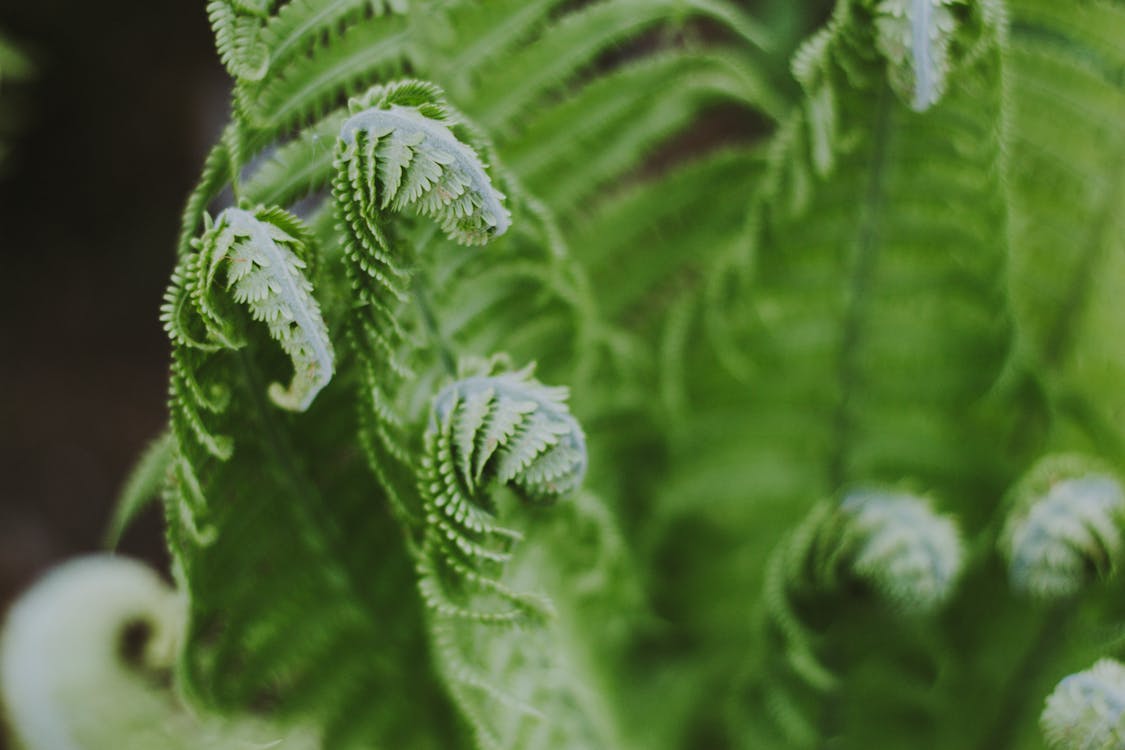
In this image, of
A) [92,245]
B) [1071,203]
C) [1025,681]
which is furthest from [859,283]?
[92,245]

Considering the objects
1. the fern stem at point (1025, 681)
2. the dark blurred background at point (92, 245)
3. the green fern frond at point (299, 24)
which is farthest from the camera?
the dark blurred background at point (92, 245)

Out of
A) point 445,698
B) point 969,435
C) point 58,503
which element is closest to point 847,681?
point 969,435

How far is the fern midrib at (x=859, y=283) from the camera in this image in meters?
0.91

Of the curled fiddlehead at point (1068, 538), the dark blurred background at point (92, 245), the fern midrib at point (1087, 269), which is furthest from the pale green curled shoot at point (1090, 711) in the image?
the dark blurred background at point (92, 245)

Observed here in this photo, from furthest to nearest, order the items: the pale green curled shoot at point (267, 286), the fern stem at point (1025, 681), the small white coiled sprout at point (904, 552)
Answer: the fern stem at point (1025, 681)
the small white coiled sprout at point (904, 552)
the pale green curled shoot at point (267, 286)

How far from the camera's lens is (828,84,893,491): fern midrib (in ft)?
2.97

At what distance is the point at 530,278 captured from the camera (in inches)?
35.5

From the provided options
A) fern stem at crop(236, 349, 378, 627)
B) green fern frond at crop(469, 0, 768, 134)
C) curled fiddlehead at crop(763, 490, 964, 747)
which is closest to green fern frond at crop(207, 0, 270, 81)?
fern stem at crop(236, 349, 378, 627)

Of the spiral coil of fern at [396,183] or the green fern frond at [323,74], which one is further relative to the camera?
the green fern frond at [323,74]

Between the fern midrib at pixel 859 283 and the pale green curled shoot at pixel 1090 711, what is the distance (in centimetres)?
43

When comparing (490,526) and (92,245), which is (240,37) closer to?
(490,526)

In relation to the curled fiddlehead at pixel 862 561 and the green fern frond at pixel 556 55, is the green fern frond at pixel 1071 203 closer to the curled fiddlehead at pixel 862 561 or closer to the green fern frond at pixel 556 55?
the curled fiddlehead at pixel 862 561

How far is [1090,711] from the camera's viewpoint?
674 mm

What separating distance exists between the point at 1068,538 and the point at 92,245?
1.61 m
